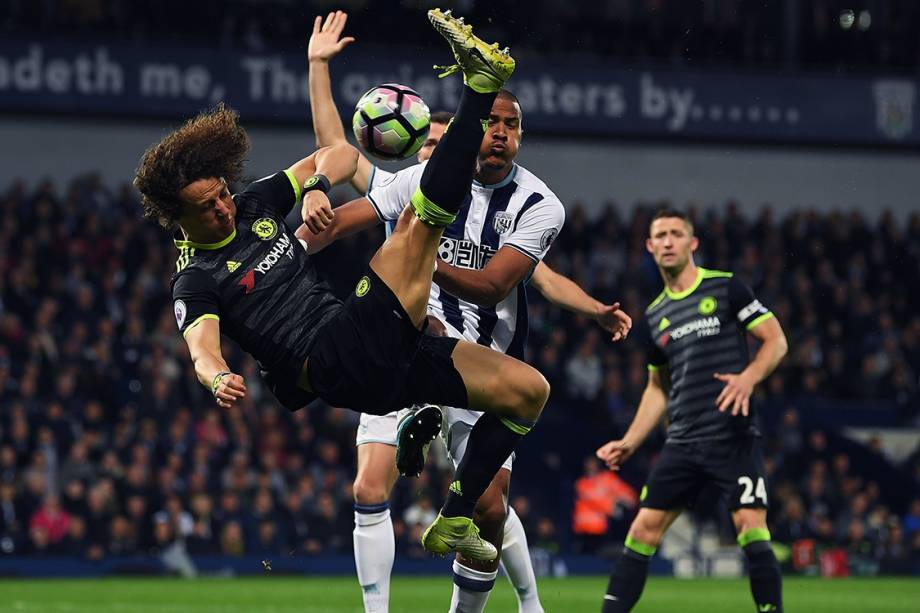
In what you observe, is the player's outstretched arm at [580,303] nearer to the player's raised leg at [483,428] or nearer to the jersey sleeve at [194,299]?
the player's raised leg at [483,428]

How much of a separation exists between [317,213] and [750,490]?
3.46m

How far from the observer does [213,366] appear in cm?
598

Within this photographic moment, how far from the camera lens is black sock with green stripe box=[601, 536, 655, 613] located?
28.2 ft

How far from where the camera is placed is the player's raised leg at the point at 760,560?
8.44 metres

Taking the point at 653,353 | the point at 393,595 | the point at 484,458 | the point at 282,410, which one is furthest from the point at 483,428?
the point at 282,410

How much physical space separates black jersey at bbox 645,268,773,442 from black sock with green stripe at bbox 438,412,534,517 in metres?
2.28

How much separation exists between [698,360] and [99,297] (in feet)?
40.4

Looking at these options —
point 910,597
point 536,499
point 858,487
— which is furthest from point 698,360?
point 858,487

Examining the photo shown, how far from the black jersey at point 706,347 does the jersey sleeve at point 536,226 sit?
1.77m

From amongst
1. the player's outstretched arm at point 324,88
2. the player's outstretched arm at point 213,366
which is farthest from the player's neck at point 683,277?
the player's outstretched arm at point 213,366

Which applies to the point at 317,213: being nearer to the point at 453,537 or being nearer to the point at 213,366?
the point at 213,366

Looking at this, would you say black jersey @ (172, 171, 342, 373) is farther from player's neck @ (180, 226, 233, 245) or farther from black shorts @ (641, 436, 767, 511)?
black shorts @ (641, 436, 767, 511)

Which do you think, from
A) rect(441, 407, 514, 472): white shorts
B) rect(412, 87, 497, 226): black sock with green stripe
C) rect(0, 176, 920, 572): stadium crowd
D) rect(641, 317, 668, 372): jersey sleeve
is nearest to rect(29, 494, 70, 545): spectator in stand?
rect(0, 176, 920, 572): stadium crowd

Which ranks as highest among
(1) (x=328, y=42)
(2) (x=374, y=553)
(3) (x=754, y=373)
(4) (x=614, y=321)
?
(1) (x=328, y=42)
